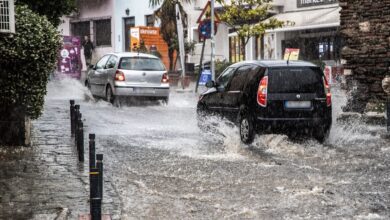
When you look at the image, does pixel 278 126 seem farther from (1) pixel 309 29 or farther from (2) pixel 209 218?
(1) pixel 309 29

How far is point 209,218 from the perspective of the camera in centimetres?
734

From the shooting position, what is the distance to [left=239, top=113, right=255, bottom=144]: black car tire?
12750 millimetres

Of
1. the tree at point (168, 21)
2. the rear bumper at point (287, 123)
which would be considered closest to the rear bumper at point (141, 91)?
the rear bumper at point (287, 123)

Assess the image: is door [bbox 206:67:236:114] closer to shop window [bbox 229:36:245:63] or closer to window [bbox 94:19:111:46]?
shop window [bbox 229:36:245:63]

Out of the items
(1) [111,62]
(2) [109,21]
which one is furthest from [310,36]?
(2) [109,21]

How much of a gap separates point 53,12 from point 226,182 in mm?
6185

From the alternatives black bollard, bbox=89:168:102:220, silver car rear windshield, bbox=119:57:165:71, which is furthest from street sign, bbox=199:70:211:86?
black bollard, bbox=89:168:102:220

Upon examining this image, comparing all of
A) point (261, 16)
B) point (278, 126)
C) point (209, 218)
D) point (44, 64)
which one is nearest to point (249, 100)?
point (278, 126)

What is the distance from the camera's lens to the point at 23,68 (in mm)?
11000

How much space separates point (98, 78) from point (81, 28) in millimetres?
28284

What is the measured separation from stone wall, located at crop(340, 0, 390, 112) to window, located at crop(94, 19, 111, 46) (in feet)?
102

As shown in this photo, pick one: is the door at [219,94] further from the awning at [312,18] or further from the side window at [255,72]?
the awning at [312,18]

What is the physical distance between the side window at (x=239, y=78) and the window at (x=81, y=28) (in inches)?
1432

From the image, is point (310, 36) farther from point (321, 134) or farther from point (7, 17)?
point (7, 17)
